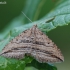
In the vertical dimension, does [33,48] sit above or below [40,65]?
above

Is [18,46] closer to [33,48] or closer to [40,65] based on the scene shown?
[33,48]

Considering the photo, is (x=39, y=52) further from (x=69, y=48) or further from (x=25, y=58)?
(x=69, y=48)

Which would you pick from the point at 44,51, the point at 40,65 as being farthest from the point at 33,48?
the point at 40,65

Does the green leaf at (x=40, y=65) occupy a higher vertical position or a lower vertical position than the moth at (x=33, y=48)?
lower

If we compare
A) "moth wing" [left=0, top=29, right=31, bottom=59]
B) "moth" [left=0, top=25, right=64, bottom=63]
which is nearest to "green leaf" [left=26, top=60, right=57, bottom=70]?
"moth" [left=0, top=25, right=64, bottom=63]

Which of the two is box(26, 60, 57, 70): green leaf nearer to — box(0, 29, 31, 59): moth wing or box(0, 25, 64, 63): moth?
box(0, 25, 64, 63): moth

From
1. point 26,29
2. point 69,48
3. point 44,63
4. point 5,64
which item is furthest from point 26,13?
point 69,48

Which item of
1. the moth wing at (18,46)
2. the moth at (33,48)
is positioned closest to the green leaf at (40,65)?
the moth at (33,48)

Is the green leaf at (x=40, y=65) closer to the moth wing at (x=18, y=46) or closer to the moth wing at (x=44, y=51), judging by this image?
the moth wing at (x=44, y=51)

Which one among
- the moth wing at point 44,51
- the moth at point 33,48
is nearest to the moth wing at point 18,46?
the moth at point 33,48
